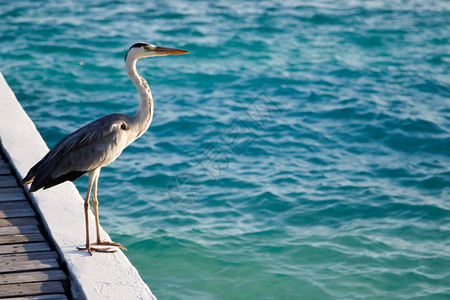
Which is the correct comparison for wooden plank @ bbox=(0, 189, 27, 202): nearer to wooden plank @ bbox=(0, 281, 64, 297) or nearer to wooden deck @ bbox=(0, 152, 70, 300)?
wooden deck @ bbox=(0, 152, 70, 300)

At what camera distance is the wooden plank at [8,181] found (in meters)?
5.56

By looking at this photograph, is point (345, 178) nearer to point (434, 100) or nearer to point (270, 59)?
point (434, 100)

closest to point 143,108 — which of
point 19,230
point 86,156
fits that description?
point 86,156

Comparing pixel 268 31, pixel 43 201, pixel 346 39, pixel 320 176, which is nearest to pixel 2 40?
pixel 268 31

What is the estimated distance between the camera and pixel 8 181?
562 centimetres

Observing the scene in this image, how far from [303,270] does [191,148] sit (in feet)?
10.3

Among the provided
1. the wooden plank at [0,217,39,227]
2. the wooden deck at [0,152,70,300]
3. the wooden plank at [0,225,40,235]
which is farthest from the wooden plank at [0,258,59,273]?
the wooden plank at [0,217,39,227]

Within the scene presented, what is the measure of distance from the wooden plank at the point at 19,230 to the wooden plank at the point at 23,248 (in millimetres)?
196

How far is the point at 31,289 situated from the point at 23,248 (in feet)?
1.79

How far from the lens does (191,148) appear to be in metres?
9.07

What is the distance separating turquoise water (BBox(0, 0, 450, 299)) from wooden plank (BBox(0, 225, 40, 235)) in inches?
64.5

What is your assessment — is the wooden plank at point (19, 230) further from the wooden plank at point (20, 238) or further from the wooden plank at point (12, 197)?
the wooden plank at point (12, 197)

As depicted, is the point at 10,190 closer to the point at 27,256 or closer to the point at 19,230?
the point at 19,230

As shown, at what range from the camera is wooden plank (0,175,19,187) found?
5559 mm
